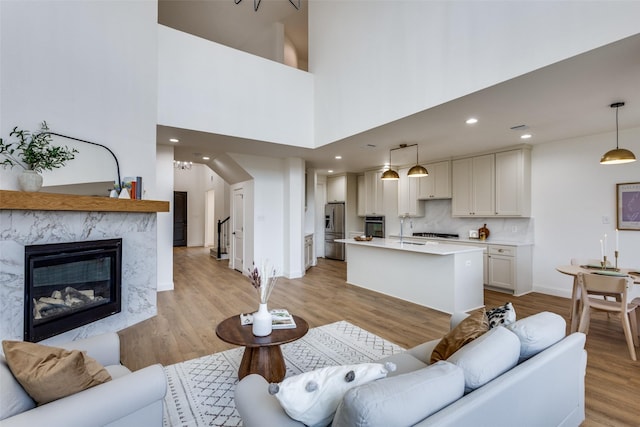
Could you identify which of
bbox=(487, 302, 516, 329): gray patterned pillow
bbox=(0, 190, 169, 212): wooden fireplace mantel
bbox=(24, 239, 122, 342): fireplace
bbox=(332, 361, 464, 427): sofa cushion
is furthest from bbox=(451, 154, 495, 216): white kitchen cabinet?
bbox=(24, 239, 122, 342): fireplace

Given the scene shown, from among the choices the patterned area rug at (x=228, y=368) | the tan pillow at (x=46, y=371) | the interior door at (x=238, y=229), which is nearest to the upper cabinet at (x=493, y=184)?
the patterned area rug at (x=228, y=368)

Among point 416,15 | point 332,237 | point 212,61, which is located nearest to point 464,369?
point 416,15

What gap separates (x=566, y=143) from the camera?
5113 millimetres

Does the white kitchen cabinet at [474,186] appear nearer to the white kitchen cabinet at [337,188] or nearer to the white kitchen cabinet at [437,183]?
the white kitchen cabinet at [437,183]

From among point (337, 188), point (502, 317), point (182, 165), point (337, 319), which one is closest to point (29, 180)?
point (337, 319)

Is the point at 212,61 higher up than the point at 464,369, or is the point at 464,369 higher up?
the point at 212,61

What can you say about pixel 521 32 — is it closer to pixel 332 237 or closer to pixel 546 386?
pixel 546 386

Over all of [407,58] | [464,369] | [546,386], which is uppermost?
A: [407,58]

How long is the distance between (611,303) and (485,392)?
10.3 feet

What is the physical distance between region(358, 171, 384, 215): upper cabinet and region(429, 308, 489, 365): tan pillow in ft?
20.6

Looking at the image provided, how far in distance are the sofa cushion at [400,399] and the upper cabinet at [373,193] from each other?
7.05 meters

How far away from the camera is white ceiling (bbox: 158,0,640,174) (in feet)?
8.80

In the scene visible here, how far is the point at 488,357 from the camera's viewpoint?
141 centimetres

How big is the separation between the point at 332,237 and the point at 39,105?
23.3ft
